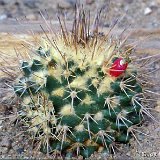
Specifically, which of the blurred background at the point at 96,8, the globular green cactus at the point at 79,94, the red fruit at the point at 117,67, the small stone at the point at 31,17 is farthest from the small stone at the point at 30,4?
the red fruit at the point at 117,67

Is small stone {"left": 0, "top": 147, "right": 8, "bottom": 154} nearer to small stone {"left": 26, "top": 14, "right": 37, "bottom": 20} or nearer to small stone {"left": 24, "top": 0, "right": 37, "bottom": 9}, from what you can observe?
small stone {"left": 26, "top": 14, "right": 37, "bottom": 20}

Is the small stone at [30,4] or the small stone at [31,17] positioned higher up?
the small stone at [30,4]

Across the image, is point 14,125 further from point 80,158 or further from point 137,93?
point 137,93

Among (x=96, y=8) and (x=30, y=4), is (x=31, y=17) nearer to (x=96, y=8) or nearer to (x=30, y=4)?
(x=30, y=4)

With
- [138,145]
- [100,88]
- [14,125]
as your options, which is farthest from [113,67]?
[14,125]

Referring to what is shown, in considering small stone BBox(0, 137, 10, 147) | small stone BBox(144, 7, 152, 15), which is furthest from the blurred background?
small stone BBox(0, 137, 10, 147)

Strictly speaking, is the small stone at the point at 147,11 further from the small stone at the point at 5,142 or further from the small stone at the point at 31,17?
the small stone at the point at 5,142

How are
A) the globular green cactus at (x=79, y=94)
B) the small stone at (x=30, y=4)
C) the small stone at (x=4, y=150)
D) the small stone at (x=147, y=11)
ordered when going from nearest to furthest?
the globular green cactus at (x=79, y=94), the small stone at (x=4, y=150), the small stone at (x=147, y=11), the small stone at (x=30, y=4)
